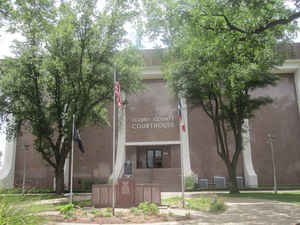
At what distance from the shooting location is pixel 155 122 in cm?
2817

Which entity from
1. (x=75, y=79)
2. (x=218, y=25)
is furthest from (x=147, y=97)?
(x=218, y=25)

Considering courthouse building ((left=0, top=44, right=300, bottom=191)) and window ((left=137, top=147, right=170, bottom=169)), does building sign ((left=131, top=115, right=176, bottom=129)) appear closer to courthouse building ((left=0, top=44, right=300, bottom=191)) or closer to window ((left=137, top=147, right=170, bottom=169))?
courthouse building ((left=0, top=44, right=300, bottom=191))

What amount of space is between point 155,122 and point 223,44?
56.0 feet

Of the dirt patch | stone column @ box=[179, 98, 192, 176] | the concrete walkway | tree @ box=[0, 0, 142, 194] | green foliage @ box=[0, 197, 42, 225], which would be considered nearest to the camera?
green foliage @ box=[0, 197, 42, 225]

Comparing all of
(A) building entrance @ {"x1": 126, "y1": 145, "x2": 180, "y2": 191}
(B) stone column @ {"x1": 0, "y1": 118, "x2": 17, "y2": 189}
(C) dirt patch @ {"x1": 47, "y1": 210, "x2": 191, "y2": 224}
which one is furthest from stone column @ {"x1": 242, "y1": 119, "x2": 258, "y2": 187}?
(B) stone column @ {"x1": 0, "y1": 118, "x2": 17, "y2": 189}

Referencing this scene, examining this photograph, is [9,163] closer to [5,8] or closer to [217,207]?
[5,8]

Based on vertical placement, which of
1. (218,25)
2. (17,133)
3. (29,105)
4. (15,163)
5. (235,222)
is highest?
(218,25)

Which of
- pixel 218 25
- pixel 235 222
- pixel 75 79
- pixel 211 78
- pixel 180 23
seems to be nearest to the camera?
pixel 235 222

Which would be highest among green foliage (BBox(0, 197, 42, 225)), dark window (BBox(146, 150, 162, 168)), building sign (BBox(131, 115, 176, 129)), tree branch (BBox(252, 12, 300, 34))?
tree branch (BBox(252, 12, 300, 34))

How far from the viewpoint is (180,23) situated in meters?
13.0

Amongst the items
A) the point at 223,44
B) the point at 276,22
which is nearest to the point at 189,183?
the point at 223,44

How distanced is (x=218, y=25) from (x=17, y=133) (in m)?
17.0

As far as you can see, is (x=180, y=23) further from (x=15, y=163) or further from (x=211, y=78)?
(x=15, y=163)

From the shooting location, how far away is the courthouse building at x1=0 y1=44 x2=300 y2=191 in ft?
86.8
